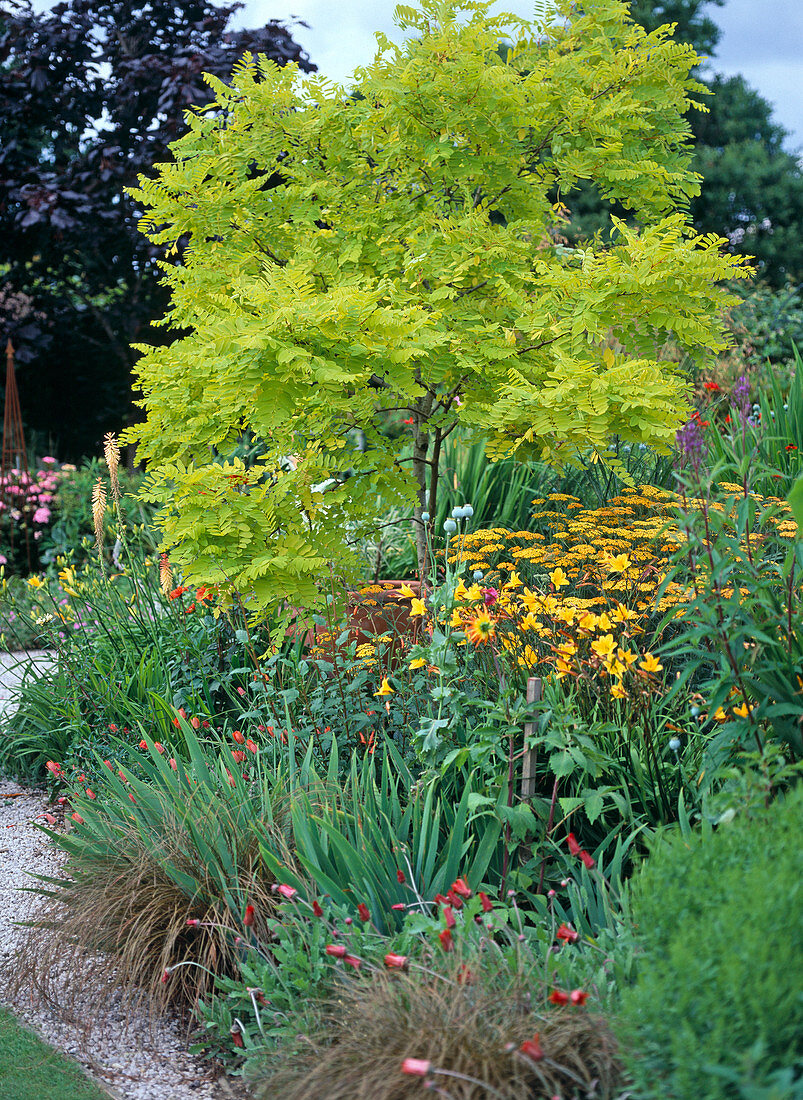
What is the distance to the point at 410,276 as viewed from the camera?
13.6 ft

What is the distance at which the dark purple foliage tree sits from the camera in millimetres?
9797

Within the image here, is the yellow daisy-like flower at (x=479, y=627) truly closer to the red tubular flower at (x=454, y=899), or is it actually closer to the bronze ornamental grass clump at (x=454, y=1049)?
the red tubular flower at (x=454, y=899)

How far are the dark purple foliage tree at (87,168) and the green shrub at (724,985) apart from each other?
28.7 ft

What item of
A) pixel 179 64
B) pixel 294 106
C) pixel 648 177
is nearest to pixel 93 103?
pixel 179 64

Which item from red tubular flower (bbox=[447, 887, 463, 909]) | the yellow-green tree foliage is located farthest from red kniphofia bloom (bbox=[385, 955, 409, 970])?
the yellow-green tree foliage

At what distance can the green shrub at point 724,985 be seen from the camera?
140cm

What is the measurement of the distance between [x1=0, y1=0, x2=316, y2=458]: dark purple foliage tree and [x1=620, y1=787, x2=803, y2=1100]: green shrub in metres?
8.73

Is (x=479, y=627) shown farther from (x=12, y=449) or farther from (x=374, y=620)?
(x=12, y=449)

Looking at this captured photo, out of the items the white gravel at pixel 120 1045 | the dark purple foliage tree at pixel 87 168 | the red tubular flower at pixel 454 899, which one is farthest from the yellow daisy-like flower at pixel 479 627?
the dark purple foliage tree at pixel 87 168

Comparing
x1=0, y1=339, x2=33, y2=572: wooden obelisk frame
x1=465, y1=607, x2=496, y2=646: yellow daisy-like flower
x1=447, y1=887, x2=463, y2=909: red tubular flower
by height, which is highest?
x1=0, y1=339, x2=33, y2=572: wooden obelisk frame

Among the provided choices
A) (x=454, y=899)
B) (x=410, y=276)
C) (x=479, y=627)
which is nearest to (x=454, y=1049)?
(x=454, y=899)

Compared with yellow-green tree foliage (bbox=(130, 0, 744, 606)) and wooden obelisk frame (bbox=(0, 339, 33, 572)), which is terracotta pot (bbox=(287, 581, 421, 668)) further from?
wooden obelisk frame (bbox=(0, 339, 33, 572))

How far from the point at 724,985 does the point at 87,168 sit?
11.3 m

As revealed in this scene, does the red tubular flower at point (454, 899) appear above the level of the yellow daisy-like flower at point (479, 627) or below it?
below
